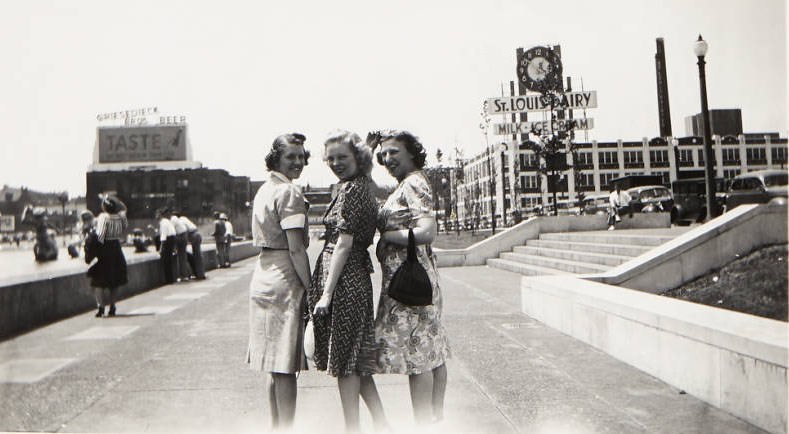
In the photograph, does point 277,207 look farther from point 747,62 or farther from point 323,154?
point 747,62

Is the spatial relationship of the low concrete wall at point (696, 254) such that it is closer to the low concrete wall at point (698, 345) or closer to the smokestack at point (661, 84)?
the low concrete wall at point (698, 345)

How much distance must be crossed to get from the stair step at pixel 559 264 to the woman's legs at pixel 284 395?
717cm

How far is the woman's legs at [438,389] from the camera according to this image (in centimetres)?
350

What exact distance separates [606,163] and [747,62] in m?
1.44

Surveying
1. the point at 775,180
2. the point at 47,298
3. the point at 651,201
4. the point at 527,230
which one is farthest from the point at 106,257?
the point at 651,201

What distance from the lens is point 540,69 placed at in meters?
4.42

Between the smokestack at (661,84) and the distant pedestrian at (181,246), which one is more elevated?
the smokestack at (661,84)

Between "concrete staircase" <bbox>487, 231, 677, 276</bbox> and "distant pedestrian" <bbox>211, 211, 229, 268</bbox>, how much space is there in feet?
24.5

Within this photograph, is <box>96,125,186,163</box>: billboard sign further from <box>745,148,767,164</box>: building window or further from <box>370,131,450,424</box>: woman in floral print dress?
<box>745,148,767,164</box>: building window

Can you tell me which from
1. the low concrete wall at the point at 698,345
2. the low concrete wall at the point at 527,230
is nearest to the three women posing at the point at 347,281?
the low concrete wall at the point at 698,345

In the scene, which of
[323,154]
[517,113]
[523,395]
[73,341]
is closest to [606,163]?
[517,113]

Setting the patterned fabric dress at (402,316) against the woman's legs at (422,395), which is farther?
the woman's legs at (422,395)

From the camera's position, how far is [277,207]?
131 inches

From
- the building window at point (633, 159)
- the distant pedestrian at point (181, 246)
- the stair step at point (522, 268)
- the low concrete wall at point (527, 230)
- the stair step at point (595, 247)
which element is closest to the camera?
the building window at point (633, 159)
